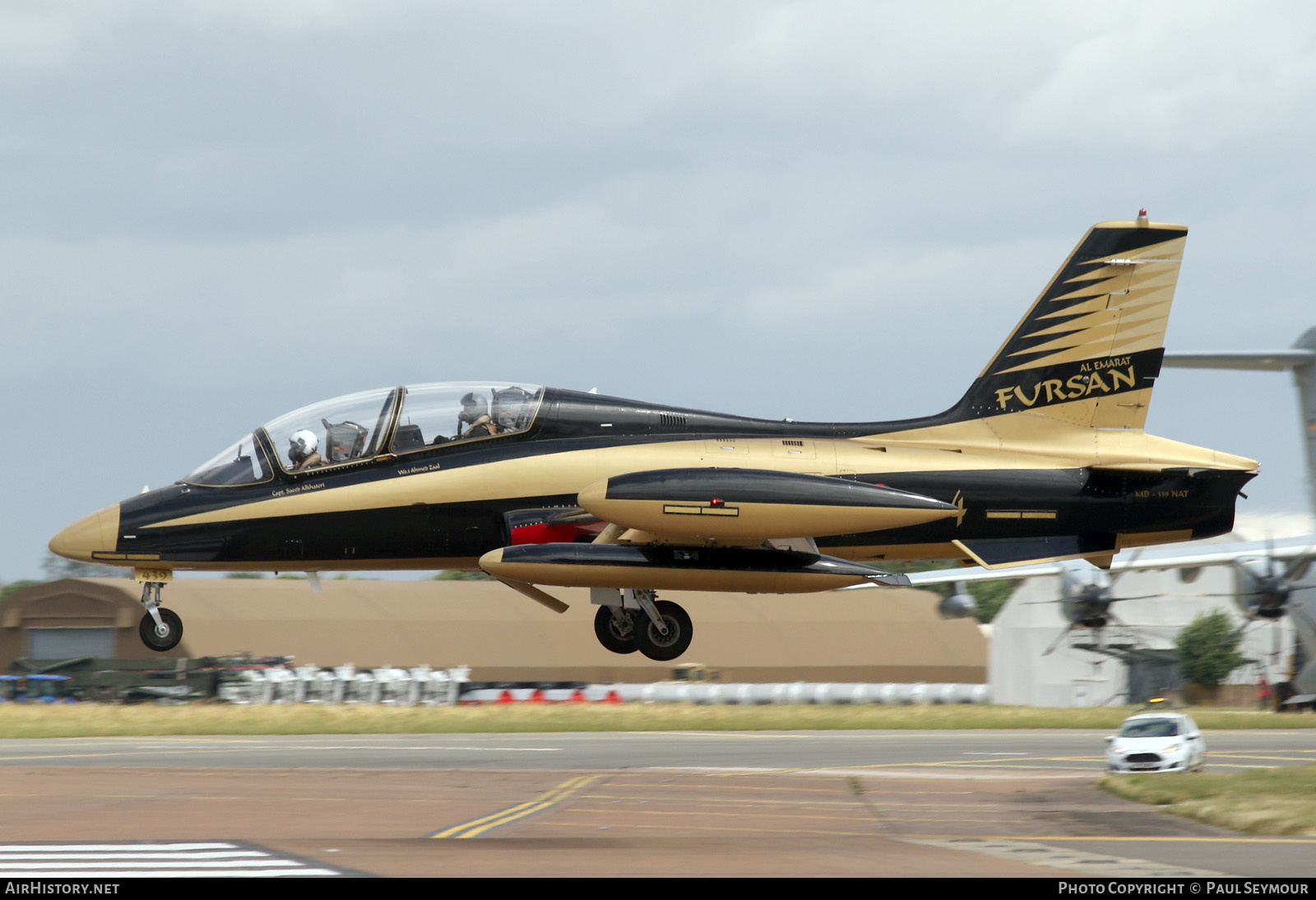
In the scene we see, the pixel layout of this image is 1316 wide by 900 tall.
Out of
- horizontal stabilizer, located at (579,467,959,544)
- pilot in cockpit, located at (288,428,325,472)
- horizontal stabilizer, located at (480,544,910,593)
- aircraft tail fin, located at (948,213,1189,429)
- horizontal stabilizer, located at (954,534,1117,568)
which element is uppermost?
aircraft tail fin, located at (948,213,1189,429)

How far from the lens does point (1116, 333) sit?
799 inches

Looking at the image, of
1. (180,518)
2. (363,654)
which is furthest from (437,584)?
(180,518)

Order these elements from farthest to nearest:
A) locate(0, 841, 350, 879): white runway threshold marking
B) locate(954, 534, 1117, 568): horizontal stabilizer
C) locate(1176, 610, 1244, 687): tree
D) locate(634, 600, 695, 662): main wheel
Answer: locate(1176, 610, 1244, 687): tree → locate(954, 534, 1117, 568): horizontal stabilizer → locate(634, 600, 695, 662): main wheel → locate(0, 841, 350, 879): white runway threshold marking

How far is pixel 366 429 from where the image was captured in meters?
18.7

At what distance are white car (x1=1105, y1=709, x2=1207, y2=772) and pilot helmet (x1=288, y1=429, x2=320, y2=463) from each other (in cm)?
2413

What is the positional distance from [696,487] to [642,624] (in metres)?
2.91

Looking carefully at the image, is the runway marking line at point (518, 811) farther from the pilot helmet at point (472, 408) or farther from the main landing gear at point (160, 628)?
the pilot helmet at point (472, 408)

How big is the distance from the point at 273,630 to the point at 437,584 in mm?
8493

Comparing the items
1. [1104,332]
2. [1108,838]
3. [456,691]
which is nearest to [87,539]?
[1104,332]

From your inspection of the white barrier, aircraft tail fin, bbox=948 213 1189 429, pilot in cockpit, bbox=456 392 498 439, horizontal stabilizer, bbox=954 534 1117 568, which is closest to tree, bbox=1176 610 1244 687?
the white barrier

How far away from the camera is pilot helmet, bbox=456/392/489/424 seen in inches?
739

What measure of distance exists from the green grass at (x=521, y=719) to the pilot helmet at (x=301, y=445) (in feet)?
96.2

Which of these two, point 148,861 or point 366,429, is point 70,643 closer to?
point 148,861

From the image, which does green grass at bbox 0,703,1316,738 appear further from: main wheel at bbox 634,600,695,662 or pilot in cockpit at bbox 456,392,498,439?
pilot in cockpit at bbox 456,392,498,439
